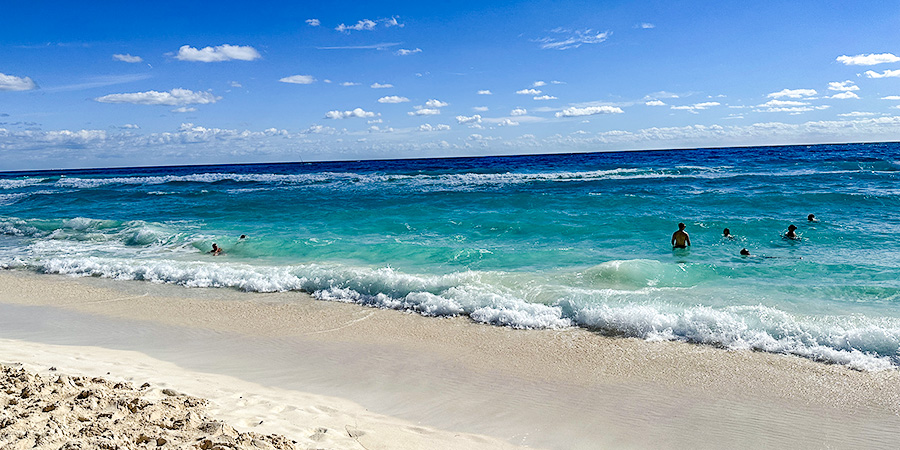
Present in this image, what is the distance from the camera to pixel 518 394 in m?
5.52

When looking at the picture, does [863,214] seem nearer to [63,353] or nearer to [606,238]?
[606,238]

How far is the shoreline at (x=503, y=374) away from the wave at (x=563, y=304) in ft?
0.99

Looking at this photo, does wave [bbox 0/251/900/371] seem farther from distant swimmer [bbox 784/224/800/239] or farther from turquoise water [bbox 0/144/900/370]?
distant swimmer [bbox 784/224/800/239]

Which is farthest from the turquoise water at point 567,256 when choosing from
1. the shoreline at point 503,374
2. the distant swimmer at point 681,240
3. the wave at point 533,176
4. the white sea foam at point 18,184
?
the white sea foam at point 18,184

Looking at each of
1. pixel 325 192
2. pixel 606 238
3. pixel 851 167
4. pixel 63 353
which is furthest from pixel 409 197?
pixel 851 167

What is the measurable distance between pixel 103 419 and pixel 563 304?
6203 millimetres

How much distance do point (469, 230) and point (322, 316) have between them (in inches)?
345

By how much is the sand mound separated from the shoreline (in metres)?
0.61

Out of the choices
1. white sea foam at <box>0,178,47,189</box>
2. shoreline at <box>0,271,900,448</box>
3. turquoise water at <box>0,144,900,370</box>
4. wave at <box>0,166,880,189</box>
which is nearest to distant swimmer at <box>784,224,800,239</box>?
turquoise water at <box>0,144,900,370</box>

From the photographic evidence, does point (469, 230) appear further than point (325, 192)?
No

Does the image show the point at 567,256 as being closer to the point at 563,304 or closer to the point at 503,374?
the point at 563,304

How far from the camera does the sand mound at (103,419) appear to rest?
3.65 metres

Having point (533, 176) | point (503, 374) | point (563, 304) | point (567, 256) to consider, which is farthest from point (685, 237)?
point (533, 176)

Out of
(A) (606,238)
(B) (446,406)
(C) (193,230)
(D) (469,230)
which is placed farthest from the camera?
(C) (193,230)
